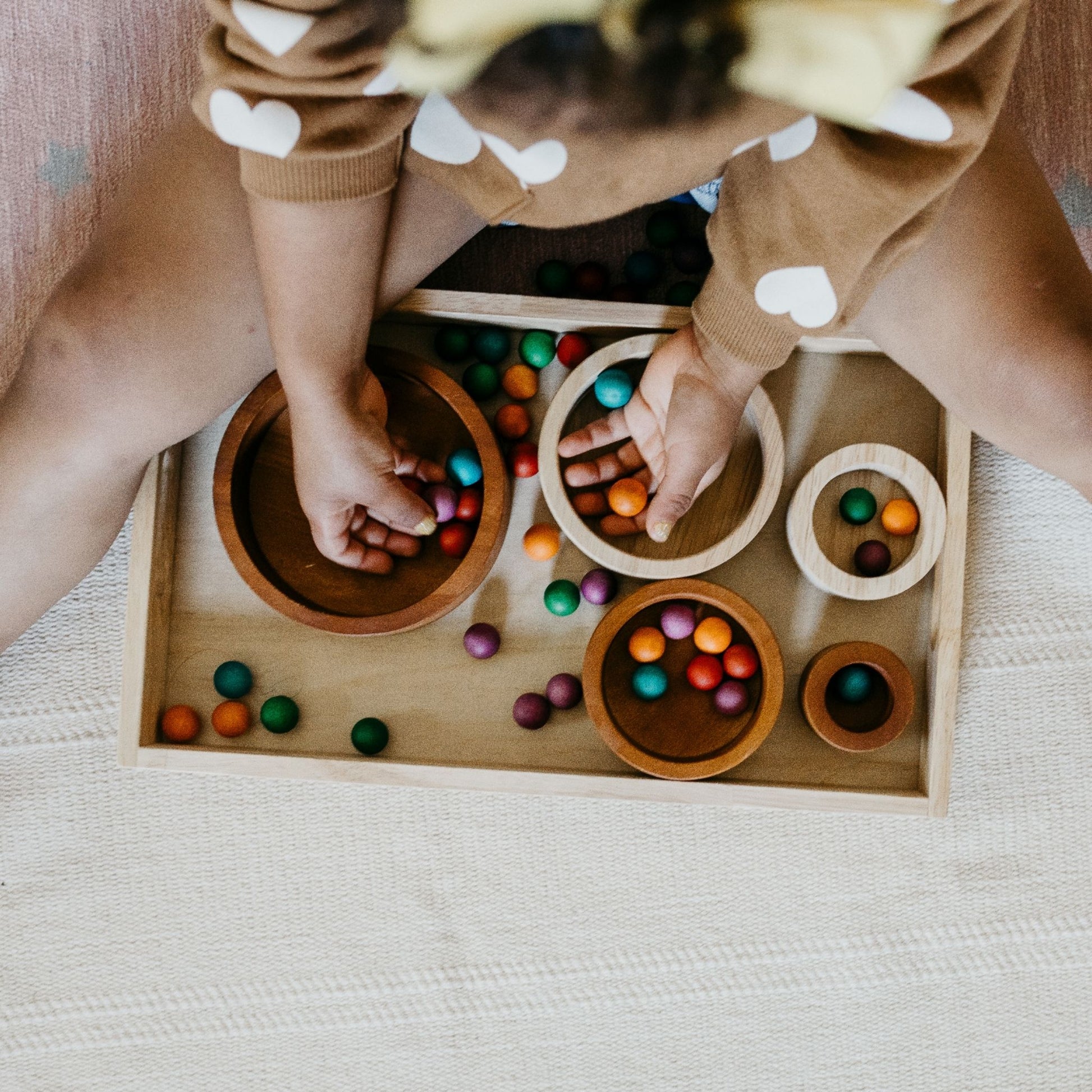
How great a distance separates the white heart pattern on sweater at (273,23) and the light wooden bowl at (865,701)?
44 centimetres

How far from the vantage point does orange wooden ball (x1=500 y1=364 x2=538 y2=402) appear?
64 centimetres

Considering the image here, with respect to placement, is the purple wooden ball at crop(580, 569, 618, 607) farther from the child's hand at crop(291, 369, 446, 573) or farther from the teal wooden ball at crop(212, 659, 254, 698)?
the teal wooden ball at crop(212, 659, 254, 698)

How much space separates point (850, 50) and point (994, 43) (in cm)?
12

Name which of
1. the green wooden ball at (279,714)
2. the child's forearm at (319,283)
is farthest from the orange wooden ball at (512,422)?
the green wooden ball at (279,714)

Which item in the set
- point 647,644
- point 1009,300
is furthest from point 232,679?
point 1009,300

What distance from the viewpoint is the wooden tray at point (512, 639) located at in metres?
0.62

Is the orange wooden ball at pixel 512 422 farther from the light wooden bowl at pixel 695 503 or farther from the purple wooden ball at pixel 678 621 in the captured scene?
the purple wooden ball at pixel 678 621

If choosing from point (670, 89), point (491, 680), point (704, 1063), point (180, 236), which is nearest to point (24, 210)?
point (180, 236)

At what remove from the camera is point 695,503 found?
2.07 feet

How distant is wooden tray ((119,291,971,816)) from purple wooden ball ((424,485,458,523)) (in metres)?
0.04

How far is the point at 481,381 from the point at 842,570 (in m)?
0.26

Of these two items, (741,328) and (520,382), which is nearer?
(741,328)

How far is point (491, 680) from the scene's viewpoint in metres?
0.64

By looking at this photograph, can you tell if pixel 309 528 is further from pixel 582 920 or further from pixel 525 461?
pixel 582 920
